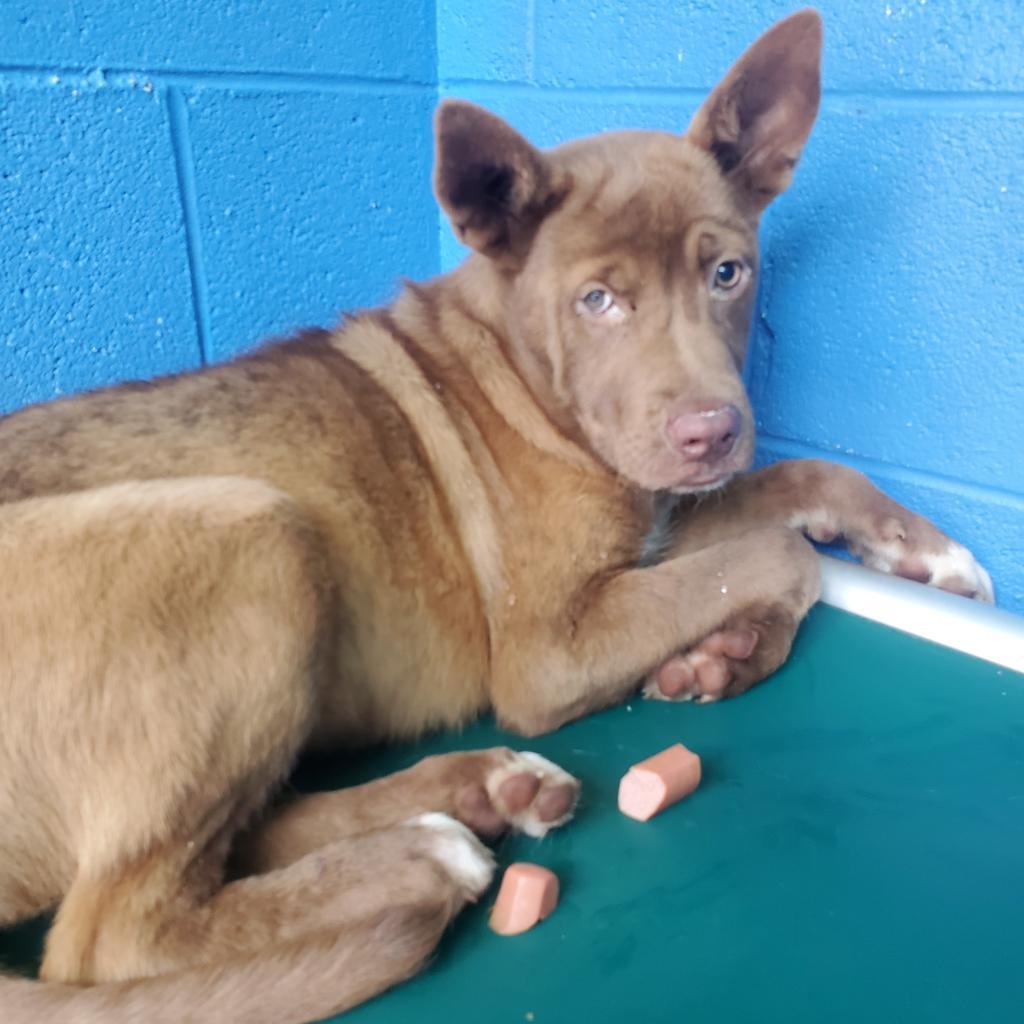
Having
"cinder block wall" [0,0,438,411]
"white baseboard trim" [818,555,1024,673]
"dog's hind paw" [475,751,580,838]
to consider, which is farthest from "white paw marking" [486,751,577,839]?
"cinder block wall" [0,0,438,411]

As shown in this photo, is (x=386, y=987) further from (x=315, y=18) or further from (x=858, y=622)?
(x=315, y=18)

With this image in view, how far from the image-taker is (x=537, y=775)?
192 cm

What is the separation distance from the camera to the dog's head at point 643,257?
210 cm

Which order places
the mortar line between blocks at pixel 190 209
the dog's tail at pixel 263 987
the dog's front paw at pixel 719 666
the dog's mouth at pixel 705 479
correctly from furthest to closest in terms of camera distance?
1. the mortar line between blocks at pixel 190 209
2. the dog's front paw at pixel 719 666
3. the dog's mouth at pixel 705 479
4. the dog's tail at pixel 263 987

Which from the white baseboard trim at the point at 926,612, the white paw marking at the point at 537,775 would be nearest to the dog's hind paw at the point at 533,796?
the white paw marking at the point at 537,775

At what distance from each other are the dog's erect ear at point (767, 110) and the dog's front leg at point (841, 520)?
77cm

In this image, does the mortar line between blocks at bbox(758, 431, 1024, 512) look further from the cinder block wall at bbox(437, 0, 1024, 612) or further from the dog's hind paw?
the dog's hind paw

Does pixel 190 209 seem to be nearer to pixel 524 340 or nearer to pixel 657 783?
pixel 524 340

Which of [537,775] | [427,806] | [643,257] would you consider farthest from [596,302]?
[427,806]

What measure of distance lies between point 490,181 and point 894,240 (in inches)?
45.3

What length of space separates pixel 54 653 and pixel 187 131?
198 cm

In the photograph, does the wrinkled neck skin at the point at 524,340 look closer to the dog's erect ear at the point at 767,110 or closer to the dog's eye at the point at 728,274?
the dog's eye at the point at 728,274

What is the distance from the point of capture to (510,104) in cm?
347

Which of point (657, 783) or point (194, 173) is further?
point (194, 173)
